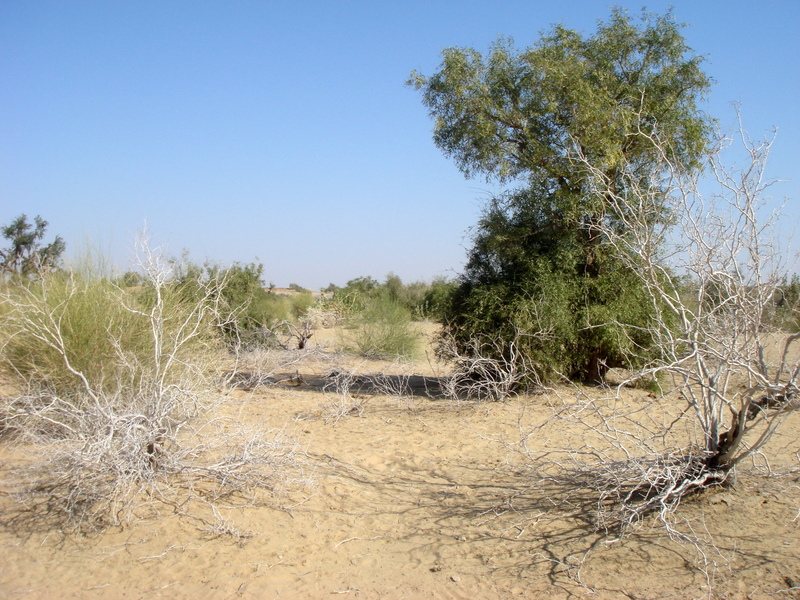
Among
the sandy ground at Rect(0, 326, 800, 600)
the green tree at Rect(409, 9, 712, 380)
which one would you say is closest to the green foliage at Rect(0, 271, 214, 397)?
the sandy ground at Rect(0, 326, 800, 600)

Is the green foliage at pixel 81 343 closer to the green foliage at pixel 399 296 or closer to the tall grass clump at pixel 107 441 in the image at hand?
the tall grass clump at pixel 107 441

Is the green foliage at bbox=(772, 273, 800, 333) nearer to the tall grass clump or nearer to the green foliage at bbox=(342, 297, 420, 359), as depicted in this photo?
the tall grass clump

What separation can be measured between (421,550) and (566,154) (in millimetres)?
6536

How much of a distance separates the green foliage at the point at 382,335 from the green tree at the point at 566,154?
5.69 metres

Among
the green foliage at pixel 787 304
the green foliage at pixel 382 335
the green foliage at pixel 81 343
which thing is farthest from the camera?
the green foliage at pixel 382 335

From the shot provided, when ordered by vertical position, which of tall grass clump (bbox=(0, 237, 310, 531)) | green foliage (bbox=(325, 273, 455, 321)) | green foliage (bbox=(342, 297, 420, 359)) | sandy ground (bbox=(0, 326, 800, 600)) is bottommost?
sandy ground (bbox=(0, 326, 800, 600))

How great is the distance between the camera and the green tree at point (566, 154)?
9.30 m

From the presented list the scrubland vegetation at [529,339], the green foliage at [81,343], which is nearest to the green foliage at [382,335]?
the scrubland vegetation at [529,339]

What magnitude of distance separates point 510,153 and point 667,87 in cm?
247

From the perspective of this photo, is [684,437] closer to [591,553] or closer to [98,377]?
[591,553]

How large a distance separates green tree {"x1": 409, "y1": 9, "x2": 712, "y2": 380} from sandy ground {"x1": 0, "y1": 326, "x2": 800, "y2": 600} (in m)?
3.42

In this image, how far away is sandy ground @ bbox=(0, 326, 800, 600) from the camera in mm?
4160

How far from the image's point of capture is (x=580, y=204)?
368 inches

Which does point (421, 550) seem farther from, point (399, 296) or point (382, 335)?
point (399, 296)
